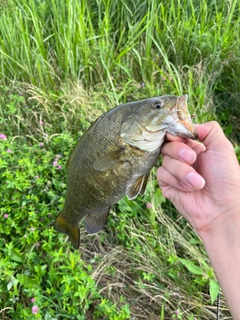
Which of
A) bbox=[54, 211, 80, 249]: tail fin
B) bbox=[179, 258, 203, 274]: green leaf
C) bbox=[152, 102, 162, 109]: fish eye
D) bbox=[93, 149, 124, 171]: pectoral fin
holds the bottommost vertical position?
bbox=[179, 258, 203, 274]: green leaf

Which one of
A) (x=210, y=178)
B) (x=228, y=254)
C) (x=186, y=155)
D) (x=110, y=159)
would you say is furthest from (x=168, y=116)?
(x=228, y=254)

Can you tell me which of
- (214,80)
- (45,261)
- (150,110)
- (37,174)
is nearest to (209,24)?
(214,80)

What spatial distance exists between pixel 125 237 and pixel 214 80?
1.58 meters

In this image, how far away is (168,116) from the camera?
1.21 meters

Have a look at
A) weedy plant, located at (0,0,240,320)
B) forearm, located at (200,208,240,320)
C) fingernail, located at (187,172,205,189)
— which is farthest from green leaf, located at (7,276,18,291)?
fingernail, located at (187,172,205,189)

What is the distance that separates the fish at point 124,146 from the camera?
1.21 meters

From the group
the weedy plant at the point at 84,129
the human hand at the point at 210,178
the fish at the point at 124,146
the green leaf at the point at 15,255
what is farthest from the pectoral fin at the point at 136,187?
the green leaf at the point at 15,255

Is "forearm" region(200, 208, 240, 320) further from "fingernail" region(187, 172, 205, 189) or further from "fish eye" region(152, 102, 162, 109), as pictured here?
"fish eye" region(152, 102, 162, 109)

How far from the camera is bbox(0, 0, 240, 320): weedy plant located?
Result: 6.24 feet

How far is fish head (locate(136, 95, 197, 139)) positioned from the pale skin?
0.06 meters

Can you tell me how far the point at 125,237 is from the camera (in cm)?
220

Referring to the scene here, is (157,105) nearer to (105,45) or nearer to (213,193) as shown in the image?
(213,193)

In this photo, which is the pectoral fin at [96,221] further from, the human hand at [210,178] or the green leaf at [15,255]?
the green leaf at [15,255]

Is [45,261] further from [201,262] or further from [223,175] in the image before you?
[223,175]
